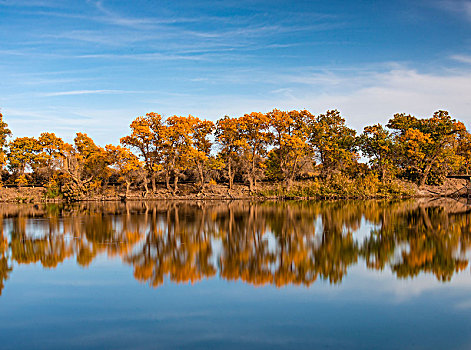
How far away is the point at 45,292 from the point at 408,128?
165 feet

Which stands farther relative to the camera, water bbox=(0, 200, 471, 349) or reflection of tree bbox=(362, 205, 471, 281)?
reflection of tree bbox=(362, 205, 471, 281)

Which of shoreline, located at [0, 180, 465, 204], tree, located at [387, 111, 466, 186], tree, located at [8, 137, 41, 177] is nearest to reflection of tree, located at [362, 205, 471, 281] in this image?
shoreline, located at [0, 180, 465, 204]

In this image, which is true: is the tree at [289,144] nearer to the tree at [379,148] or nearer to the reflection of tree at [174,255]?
the tree at [379,148]

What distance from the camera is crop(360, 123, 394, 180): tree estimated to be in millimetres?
50281

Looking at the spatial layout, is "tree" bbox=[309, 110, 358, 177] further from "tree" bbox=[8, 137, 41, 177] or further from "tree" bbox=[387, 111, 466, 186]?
"tree" bbox=[8, 137, 41, 177]

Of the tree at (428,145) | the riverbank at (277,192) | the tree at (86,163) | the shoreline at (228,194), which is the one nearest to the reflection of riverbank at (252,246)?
the riverbank at (277,192)

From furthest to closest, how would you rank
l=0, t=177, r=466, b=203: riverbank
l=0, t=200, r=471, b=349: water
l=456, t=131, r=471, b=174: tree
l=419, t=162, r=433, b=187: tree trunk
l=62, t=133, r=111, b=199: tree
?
l=456, t=131, r=471, b=174: tree
l=419, t=162, r=433, b=187: tree trunk
l=62, t=133, r=111, b=199: tree
l=0, t=177, r=466, b=203: riverbank
l=0, t=200, r=471, b=349: water

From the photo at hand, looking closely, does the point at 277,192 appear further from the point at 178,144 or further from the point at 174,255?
the point at 174,255

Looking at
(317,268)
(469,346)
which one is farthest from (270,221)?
(469,346)

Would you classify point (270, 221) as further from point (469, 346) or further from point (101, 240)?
point (469, 346)

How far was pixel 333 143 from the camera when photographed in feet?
171

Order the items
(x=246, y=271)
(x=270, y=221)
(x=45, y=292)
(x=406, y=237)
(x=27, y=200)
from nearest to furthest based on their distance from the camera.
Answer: (x=45, y=292) < (x=246, y=271) < (x=406, y=237) < (x=270, y=221) < (x=27, y=200)

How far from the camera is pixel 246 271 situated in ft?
40.0

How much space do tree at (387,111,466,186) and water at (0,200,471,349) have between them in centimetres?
3404
